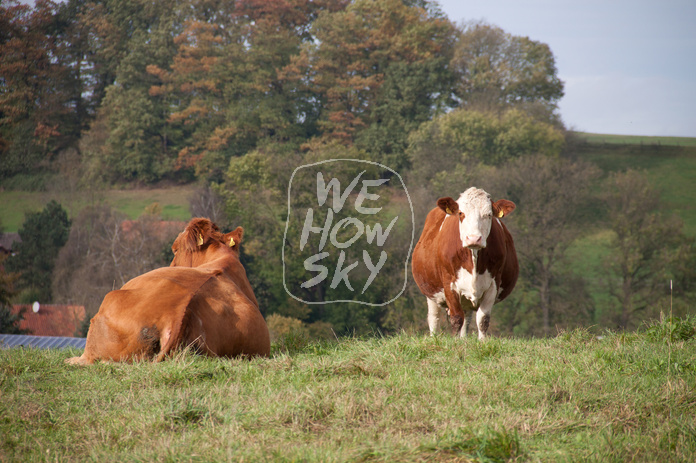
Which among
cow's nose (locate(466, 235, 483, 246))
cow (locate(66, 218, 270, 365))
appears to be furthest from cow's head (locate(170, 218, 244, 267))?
cow's nose (locate(466, 235, 483, 246))

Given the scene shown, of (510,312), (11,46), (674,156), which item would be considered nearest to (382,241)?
(510,312)

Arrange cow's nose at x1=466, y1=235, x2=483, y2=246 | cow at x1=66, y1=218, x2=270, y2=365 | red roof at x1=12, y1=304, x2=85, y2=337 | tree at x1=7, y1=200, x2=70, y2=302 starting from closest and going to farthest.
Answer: cow at x1=66, y1=218, x2=270, y2=365 < cow's nose at x1=466, y1=235, x2=483, y2=246 < red roof at x1=12, y1=304, x2=85, y2=337 < tree at x1=7, y1=200, x2=70, y2=302

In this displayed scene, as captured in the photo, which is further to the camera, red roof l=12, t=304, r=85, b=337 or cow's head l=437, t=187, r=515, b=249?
red roof l=12, t=304, r=85, b=337

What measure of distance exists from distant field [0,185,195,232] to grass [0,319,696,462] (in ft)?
164

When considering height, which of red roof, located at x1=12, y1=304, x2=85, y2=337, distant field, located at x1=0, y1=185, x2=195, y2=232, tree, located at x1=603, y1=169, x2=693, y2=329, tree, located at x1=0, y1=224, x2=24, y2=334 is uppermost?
distant field, located at x1=0, y1=185, x2=195, y2=232

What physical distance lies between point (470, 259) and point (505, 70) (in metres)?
58.9

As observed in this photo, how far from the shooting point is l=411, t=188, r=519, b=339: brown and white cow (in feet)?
22.7

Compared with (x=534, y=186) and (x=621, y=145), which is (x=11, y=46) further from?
(x=621, y=145)

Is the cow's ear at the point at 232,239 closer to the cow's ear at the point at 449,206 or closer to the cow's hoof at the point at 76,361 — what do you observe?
the cow's hoof at the point at 76,361

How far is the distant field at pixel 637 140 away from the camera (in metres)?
64.6

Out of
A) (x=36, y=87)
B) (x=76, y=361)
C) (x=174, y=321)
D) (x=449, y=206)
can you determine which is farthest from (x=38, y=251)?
(x=174, y=321)

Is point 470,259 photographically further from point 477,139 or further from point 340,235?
point 477,139

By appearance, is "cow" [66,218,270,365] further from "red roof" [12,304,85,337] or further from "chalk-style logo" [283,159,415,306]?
"red roof" [12,304,85,337]

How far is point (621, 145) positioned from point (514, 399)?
224ft
